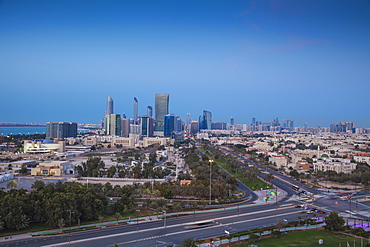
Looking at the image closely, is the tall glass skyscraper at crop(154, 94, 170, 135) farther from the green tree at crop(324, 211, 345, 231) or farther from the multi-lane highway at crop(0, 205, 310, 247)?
the green tree at crop(324, 211, 345, 231)

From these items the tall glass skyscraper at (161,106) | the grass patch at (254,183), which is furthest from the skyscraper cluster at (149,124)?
the grass patch at (254,183)

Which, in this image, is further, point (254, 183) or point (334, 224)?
point (254, 183)

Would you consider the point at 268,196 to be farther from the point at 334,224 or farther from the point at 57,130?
the point at 57,130

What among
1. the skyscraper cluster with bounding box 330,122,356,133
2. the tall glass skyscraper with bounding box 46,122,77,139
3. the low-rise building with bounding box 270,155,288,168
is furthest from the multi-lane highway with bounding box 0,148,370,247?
the skyscraper cluster with bounding box 330,122,356,133

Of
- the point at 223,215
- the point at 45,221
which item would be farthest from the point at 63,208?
the point at 223,215

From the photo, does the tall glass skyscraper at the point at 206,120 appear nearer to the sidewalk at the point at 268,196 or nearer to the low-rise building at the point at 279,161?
the low-rise building at the point at 279,161

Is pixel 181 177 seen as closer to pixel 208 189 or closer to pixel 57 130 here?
pixel 208 189

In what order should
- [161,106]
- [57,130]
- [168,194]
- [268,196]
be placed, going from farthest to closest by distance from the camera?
[161,106] < [57,130] < [268,196] < [168,194]

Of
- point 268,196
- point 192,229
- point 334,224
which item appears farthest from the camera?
point 268,196

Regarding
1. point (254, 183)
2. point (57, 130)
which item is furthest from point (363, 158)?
point (57, 130)
